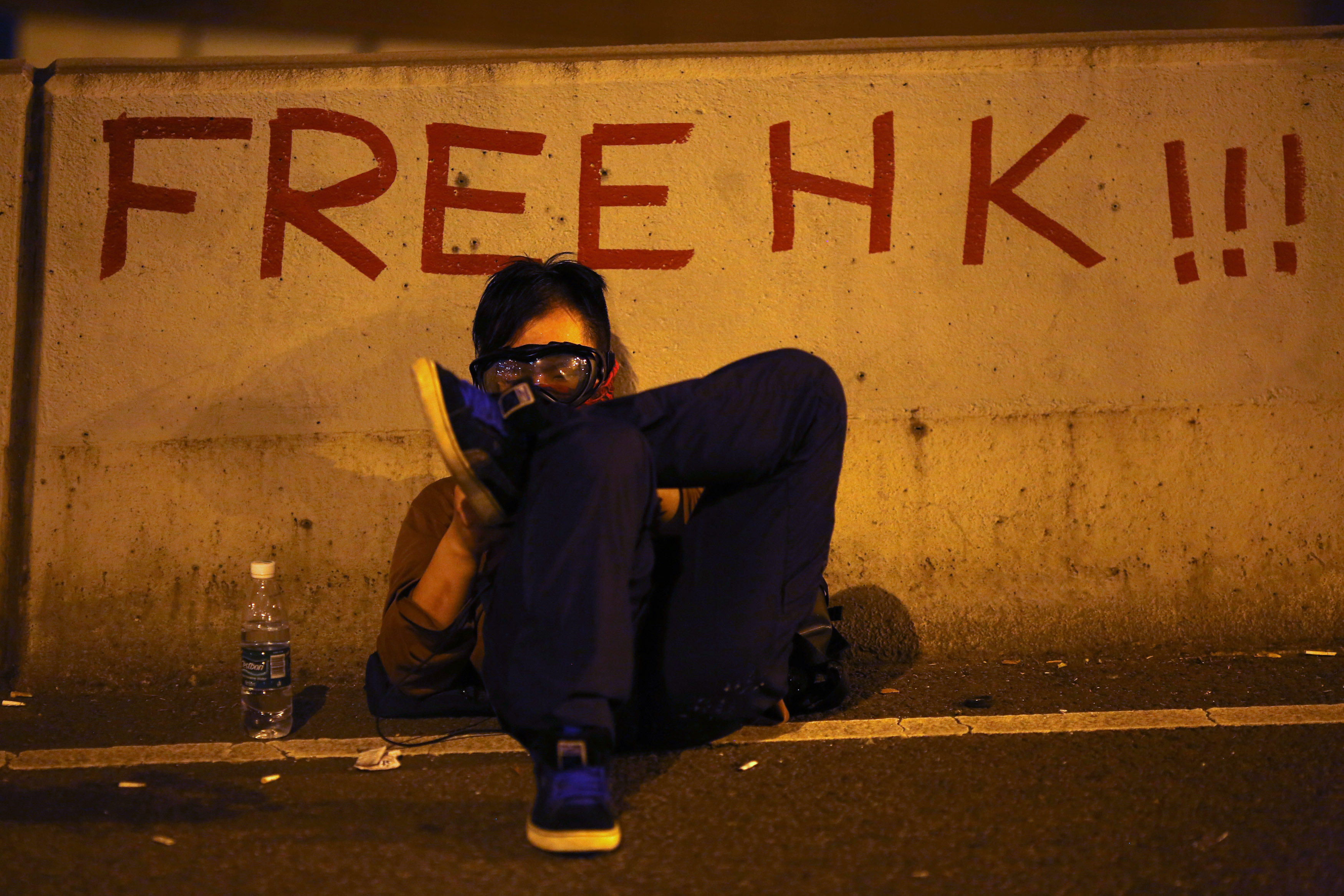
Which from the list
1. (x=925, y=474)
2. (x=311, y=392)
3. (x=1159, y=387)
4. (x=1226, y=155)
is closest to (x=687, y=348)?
(x=925, y=474)

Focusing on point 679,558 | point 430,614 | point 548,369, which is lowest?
point 430,614

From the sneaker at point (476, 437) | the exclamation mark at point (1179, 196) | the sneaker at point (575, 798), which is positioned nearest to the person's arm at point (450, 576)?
the sneaker at point (476, 437)

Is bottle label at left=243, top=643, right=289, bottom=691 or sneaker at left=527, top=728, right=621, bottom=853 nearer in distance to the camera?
sneaker at left=527, top=728, right=621, bottom=853

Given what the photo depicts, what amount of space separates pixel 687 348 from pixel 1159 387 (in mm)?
1536

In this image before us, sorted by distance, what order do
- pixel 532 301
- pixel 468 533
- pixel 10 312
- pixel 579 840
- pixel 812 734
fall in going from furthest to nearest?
1. pixel 10 312
2. pixel 532 301
3. pixel 812 734
4. pixel 468 533
5. pixel 579 840

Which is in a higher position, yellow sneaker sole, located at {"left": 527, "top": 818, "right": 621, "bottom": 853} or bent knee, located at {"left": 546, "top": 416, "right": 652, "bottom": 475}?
bent knee, located at {"left": 546, "top": 416, "right": 652, "bottom": 475}

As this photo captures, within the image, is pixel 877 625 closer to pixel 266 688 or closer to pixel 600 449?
pixel 600 449

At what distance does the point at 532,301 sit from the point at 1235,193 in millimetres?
2328

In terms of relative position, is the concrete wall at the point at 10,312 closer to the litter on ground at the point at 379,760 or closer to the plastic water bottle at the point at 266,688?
the plastic water bottle at the point at 266,688

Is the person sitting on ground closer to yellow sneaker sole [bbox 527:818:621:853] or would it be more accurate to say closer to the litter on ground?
yellow sneaker sole [bbox 527:818:621:853]

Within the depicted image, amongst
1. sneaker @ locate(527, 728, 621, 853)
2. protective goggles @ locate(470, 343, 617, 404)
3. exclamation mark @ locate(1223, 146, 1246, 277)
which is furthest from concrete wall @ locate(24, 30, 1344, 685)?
sneaker @ locate(527, 728, 621, 853)

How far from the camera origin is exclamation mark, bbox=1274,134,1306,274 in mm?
3264

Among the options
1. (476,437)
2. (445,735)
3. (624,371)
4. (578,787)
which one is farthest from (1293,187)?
(445,735)

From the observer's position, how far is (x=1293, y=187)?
129 inches
